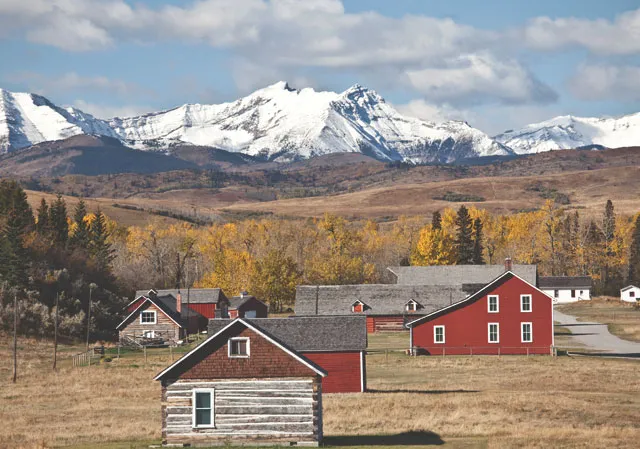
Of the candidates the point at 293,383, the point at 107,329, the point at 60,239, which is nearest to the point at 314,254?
the point at 60,239

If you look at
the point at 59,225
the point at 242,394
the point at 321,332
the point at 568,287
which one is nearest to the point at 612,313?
the point at 568,287

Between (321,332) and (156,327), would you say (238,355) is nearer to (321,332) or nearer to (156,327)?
(321,332)

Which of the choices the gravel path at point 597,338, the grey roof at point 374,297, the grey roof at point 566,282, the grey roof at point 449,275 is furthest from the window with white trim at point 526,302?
the grey roof at point 566,282

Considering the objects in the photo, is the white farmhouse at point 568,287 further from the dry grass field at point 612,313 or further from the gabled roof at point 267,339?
the gabled roof at point 267,339

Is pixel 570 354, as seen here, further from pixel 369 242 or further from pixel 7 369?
pixel 369 242

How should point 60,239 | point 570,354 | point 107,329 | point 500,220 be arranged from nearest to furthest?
1. point 570,354
2. point 107,329
3. point 60,239
4. point 500,220

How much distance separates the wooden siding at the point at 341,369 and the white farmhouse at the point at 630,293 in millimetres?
99353

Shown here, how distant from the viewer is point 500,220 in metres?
195

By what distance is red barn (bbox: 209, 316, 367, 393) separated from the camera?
2108 inches

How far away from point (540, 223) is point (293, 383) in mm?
155350

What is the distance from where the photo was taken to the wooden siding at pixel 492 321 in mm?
75625

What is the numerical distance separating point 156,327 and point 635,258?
3722 inches

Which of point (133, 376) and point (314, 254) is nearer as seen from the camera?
point (133, 376)

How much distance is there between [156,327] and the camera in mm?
93250
